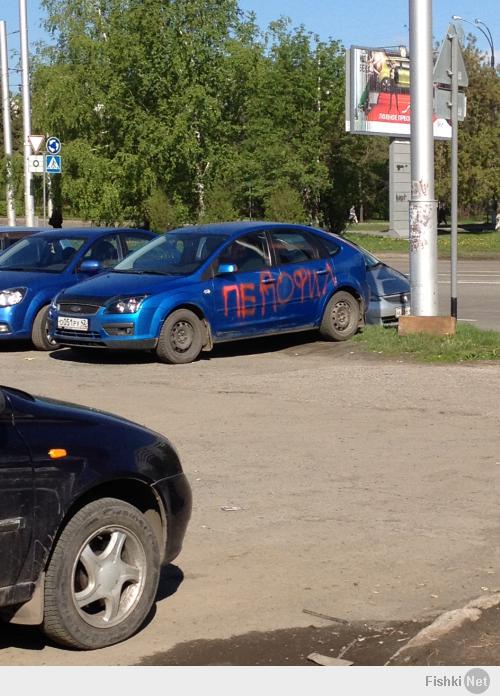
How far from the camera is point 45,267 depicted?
16.8m

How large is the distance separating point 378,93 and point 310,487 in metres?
40.8

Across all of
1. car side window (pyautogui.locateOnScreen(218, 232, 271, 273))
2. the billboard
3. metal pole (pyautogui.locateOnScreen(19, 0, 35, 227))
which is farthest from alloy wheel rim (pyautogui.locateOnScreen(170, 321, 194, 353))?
the billboard

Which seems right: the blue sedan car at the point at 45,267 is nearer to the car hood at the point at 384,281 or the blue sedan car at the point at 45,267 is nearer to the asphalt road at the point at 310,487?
the asphalt road at the point at 310,487

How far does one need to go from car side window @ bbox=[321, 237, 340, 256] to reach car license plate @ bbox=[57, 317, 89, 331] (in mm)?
3411

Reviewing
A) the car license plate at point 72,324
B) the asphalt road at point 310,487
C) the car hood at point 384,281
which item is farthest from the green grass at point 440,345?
the car license plate at point 72,324

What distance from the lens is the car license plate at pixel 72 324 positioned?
14.5 metres

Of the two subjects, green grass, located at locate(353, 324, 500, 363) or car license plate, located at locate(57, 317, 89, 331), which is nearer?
green grass, located at locate(353, 324, 500, 363)

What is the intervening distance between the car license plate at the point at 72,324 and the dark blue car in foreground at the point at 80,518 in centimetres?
902

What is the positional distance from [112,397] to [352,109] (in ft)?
112

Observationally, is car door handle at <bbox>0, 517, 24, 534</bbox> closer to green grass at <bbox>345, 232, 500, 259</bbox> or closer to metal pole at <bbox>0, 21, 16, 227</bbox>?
metal pole at <bbox>0, 21, 16, 227</bbox>

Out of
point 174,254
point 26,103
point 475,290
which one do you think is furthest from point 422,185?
point 26,103

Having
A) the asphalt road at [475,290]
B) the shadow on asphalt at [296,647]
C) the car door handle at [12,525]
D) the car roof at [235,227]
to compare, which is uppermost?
the car roof at [235,227]

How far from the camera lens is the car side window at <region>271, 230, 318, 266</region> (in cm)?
1552

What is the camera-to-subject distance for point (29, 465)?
16.1 feet
